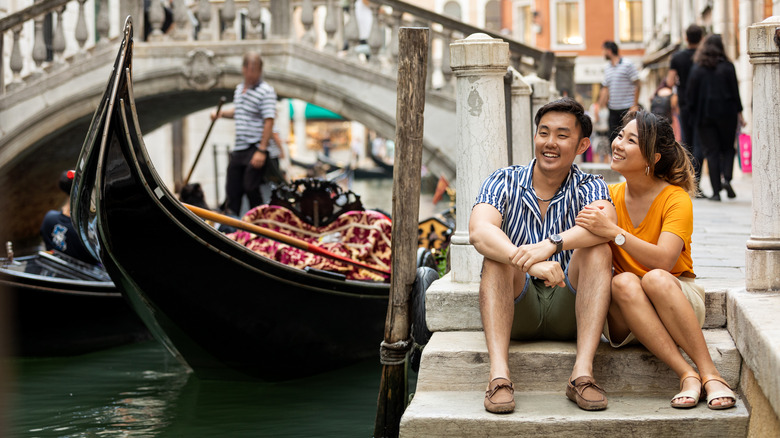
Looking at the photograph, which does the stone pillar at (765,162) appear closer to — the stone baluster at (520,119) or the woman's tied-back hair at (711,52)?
the stone baluster at (520,119)

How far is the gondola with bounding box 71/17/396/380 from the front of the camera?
4.17 m

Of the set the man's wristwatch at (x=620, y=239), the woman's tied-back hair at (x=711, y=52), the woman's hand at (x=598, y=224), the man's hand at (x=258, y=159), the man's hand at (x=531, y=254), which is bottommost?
the man's hand at (x=531, y=254)

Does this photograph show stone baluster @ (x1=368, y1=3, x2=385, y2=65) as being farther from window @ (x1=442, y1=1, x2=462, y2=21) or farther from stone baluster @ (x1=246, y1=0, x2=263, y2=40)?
window @ (x1=442, y1=1, x2=462, y2=21)

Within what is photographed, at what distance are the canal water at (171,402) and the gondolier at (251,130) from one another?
1.36m

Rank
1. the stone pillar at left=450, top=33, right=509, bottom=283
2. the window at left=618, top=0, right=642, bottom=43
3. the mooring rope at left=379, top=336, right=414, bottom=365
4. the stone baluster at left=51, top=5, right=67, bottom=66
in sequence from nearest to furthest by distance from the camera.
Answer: the stone pillar at left=450, top=33, right=509, bottom=283, the mooring rope at left=379, top=336, right=414, bottom=365, the stone baluster at left=51, top=5, right=67, bottom=66, the window at left=618, top=0, right=642, bottom=43

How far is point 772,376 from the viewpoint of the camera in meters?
2.28

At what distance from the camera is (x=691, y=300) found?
2781 mm

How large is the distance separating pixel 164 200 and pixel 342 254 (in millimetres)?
1323

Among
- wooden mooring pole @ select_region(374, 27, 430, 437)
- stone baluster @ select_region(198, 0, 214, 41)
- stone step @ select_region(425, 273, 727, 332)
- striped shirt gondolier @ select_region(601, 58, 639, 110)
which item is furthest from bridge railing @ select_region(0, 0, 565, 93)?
stone step @ select_region(425, 273, 727, 332)

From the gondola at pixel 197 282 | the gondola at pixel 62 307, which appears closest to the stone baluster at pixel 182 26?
the gondola at pixel 62 307

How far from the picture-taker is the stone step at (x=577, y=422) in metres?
2.56

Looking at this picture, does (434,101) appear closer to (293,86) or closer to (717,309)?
(293,86)

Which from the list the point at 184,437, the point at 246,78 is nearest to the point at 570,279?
the point at 184,437

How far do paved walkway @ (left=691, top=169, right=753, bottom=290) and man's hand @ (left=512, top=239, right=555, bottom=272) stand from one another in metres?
0.66
